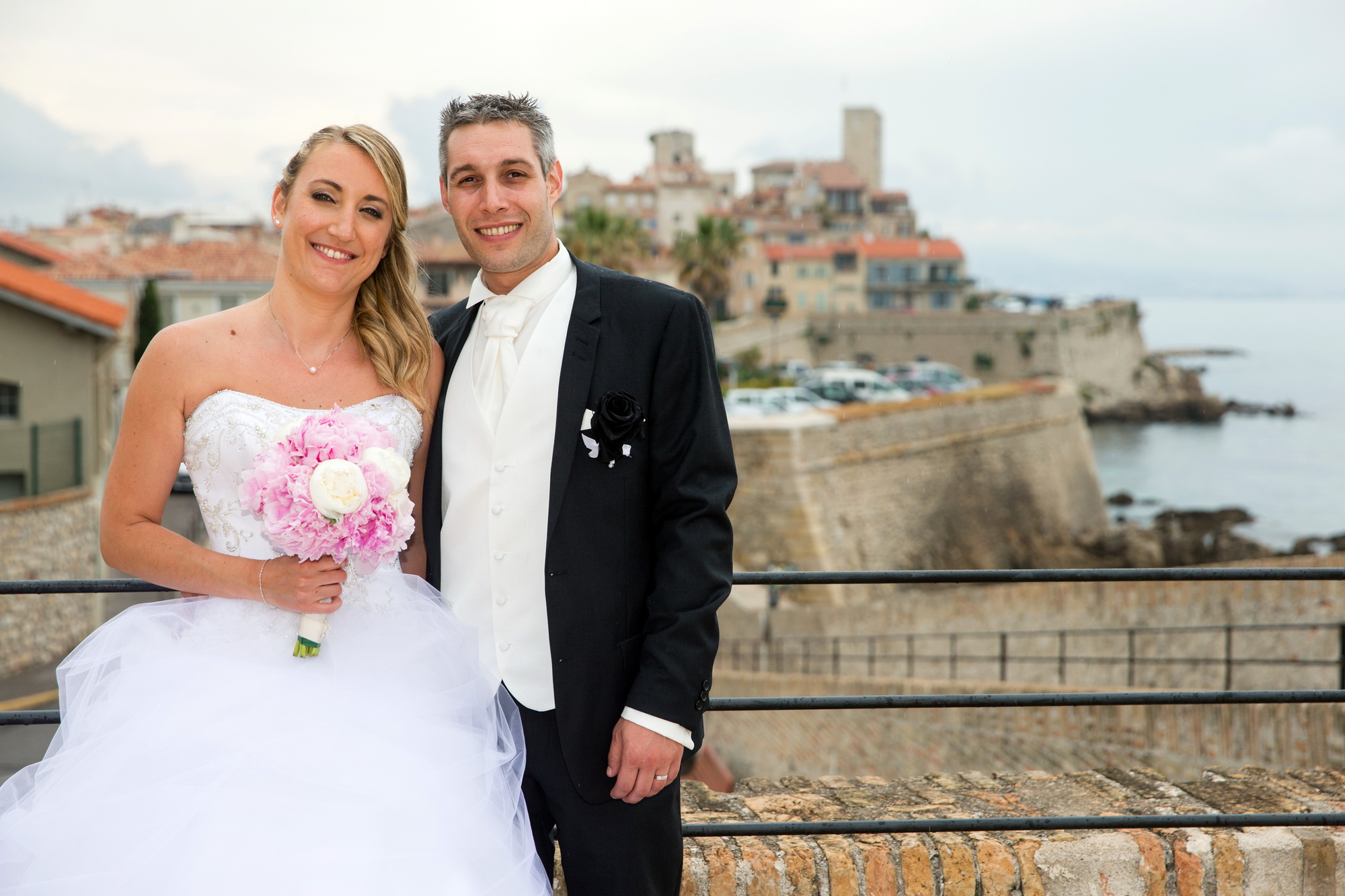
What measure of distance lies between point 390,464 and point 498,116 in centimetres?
76

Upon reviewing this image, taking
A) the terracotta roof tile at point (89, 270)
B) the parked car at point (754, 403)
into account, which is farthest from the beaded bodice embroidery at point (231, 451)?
the terracotta roof tile at point (89, 270)

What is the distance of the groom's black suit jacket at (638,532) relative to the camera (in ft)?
6.07

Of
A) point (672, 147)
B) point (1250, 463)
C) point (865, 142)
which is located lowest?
point (1250, 463)

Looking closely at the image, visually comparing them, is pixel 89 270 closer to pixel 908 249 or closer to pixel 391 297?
pixel 391 297

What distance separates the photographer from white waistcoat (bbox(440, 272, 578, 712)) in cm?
195

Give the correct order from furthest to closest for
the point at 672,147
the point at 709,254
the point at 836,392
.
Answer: the point at 672,147 → the point at 709,254 → the point at 836,392

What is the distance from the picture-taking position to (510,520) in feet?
6.38

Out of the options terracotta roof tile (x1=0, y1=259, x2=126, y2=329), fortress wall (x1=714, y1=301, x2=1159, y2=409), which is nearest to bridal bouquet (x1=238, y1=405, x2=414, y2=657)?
terracotta roof tile (x1=0, y1=259, x2=126, y2=329)

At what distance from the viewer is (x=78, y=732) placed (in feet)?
5.87

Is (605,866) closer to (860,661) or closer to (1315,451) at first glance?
(860,661)

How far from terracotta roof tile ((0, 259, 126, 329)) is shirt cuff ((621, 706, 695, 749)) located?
21.2m

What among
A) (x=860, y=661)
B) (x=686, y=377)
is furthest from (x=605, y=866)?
(x=860, y=661)

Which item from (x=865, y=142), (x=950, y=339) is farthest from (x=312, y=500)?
(x=865, y=142)

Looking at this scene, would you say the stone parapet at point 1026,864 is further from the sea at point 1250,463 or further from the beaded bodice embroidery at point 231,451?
the sea at point 1250,463
